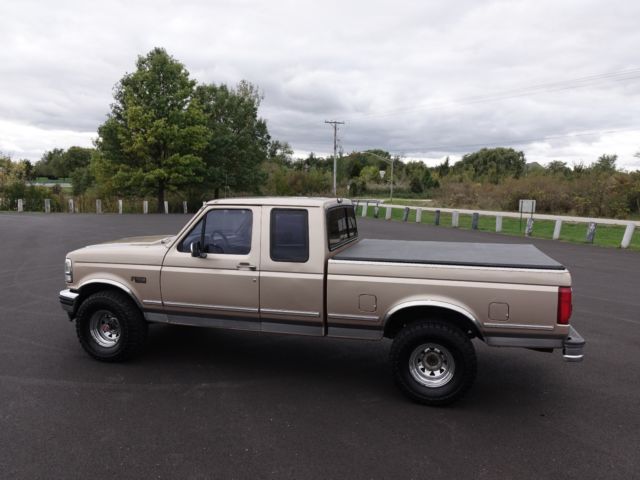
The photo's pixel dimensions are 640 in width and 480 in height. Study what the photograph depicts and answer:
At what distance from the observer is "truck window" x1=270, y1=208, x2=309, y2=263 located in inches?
184

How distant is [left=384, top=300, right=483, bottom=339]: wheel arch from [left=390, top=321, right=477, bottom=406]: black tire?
4.1 inches

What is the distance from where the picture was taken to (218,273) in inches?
191

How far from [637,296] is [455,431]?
6.86 m

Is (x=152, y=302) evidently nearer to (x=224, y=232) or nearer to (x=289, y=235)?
(x=224, y=232)

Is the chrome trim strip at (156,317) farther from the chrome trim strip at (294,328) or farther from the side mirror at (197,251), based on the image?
the chrome trim strip at (294,328)

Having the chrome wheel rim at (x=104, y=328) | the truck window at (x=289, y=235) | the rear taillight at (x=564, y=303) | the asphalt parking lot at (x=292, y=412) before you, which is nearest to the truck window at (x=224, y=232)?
the truck window at (x=289, y=235)

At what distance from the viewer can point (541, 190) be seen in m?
34.6

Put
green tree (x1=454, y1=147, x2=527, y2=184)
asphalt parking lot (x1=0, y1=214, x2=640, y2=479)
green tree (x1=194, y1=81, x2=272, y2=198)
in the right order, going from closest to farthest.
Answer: asphalt parking lot (x1=0, y1=214, x2=640, y2=479), green tree (x1=194, y1=81, x2=272, y2=198), green tree (x1=454, y1=147, x2=527, y2=184)

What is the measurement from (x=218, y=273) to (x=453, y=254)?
2438 millimetres

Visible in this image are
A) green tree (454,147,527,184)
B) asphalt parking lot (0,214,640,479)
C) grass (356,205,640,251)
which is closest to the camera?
asphalt parking lot (0,214,640,479)

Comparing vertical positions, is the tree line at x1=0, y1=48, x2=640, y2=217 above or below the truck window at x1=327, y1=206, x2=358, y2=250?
above

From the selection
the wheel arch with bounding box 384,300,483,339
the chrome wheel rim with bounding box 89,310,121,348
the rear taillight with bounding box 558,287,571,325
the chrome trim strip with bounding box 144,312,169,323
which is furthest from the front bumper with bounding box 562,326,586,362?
the chrome wheel rim with bounding box 89,310,121,348

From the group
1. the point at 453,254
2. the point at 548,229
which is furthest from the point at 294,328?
the point at 548,229

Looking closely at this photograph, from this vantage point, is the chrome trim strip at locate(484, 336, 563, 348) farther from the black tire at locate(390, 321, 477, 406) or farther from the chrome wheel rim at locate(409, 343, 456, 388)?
the chrome wheel rim at locate(409, 343, 456, 388)
